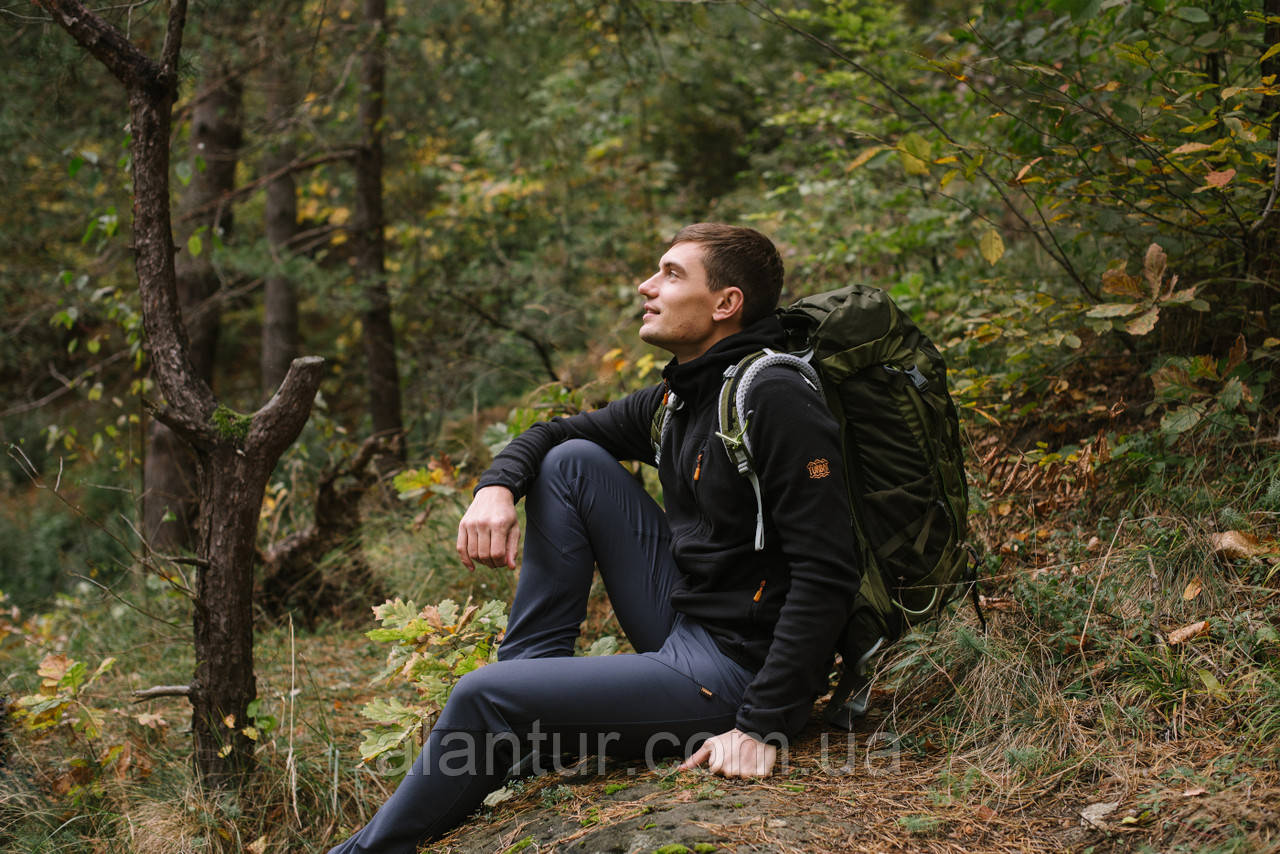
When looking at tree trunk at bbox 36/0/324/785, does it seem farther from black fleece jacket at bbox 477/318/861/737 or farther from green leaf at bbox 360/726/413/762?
black fleece jacket at bbox 477/318/861/737

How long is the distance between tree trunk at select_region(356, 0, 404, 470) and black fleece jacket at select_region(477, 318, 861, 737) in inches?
179

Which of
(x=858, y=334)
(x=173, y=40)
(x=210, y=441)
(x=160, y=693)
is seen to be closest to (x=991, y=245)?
(x=858, y=334)

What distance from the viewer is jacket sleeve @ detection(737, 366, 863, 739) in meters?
2.29

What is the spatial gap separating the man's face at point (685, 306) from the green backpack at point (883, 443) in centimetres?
19

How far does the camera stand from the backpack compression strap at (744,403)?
2.41 metres

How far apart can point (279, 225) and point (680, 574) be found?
6.94 m

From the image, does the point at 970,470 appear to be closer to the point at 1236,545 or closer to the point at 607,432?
the point at 1236,545

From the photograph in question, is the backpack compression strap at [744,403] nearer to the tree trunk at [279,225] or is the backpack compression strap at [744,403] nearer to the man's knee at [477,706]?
the man's knee at [477,706]

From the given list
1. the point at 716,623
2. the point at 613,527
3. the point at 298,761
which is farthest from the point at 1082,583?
the point at 298,761

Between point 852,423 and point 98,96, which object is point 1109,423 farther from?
point 98,96

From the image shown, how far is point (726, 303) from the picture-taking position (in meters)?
2.64

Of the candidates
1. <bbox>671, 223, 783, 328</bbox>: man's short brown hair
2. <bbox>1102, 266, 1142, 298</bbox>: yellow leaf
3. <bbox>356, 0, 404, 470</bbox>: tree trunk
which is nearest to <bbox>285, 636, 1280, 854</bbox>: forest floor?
<bbox>671, 223, 783, 328</bbox>: man's short brown hair

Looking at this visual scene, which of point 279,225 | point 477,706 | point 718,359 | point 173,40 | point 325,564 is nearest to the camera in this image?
point 477,706

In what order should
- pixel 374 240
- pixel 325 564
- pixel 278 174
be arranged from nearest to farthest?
pixel 325 564
pixel 278 174
pixel 374 240
